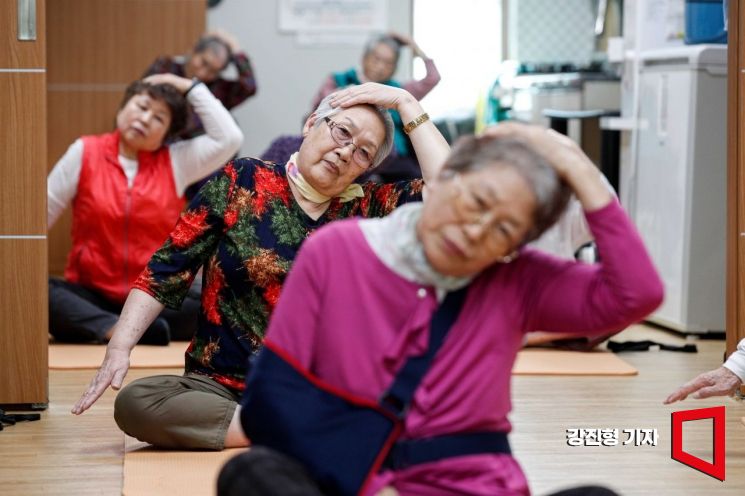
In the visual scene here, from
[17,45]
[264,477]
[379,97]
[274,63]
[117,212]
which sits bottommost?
[264,477]

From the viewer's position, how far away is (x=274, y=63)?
7176 mm

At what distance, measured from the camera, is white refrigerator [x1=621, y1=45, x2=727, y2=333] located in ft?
15.6

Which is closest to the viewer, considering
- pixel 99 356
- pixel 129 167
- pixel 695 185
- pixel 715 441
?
pixel 715 441

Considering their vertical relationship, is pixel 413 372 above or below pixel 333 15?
below

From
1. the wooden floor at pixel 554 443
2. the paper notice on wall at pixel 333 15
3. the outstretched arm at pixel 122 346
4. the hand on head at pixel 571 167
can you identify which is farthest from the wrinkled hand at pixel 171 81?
the hand on head at pixel 571 167

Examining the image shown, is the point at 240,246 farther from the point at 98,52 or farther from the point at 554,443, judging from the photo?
the point at 98,52

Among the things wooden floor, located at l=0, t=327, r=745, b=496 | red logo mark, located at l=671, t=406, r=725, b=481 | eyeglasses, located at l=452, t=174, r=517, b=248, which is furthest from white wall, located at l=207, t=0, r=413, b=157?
eyeglasses, located at l=452, t=174, r=517, b=248

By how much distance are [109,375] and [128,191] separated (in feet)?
6.66

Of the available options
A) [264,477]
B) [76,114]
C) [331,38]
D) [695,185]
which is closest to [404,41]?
[331,38]

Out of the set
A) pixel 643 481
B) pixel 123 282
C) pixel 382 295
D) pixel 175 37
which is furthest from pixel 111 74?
pixel 382 295

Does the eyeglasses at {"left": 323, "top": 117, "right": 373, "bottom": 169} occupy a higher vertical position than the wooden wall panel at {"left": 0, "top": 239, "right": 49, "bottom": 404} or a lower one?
higher

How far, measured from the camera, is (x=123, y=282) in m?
4.49

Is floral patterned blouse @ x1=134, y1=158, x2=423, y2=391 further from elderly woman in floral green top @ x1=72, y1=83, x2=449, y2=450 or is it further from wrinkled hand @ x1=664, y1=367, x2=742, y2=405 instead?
wrinkled hand @ x1=664, y1=367, x2=742, y2=405

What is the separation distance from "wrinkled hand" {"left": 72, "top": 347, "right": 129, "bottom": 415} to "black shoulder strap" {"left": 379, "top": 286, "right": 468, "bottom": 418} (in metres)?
1.02
